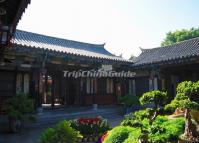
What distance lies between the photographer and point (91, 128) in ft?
25.5

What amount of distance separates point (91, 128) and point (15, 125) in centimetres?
367

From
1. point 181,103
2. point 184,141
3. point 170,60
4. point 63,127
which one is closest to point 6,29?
point 63,127

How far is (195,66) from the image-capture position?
13297 mm

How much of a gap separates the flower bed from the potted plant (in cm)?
247

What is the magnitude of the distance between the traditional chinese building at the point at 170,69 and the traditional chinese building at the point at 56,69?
47.5 inches

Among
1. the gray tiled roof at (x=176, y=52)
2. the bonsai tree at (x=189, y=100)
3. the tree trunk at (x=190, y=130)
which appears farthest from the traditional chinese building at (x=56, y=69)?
the tree trunk at (x=190, y=130)

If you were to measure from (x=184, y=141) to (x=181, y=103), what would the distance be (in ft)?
3.18

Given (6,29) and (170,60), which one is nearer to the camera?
(6,29)

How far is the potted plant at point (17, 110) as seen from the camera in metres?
9.39

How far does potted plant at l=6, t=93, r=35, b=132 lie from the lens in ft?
30.8

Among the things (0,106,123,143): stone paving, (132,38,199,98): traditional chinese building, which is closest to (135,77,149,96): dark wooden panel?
(132,38,199,98): traditional chinese building

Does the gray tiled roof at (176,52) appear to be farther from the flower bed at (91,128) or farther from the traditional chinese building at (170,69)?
the flower bed at (91,128)

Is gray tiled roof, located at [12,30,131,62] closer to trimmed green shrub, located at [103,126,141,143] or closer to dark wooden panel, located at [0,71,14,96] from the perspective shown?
dark wooden panel, located at [0,71,14,96]

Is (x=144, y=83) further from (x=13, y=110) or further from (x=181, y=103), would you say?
(x=181, y=103)
